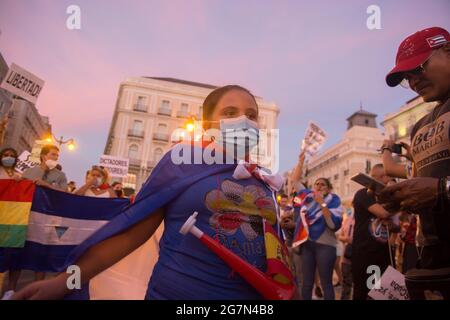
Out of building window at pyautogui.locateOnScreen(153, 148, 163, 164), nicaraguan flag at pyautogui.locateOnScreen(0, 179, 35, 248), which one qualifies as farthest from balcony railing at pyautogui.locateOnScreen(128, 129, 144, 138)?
nicaraguan flag at pyautogui.locateOnScreen(0, 179, 35, 248)

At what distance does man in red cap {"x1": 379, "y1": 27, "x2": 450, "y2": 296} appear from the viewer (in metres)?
1.63

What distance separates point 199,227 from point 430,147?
4.89ft

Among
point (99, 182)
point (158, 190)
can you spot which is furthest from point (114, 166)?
point (158, 190)

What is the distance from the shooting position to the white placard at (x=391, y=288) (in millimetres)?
2676

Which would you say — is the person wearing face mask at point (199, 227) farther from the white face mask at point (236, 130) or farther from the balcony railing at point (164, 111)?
the balcony railing at point (164, 111)

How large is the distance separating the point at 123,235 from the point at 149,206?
→ 0.52 ft

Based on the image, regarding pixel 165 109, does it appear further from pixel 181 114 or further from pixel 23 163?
pixel 23 163

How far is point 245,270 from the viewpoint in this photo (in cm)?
126

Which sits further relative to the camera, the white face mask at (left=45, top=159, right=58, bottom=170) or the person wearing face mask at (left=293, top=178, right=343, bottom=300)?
the white face mask at (left=45, top=159, right=58, bottom=170)

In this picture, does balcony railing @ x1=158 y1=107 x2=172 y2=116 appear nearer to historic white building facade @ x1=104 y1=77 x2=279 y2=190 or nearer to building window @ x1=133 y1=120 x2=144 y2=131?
historic white building facade @ x1=104 y1=77 x2=279 y2=190

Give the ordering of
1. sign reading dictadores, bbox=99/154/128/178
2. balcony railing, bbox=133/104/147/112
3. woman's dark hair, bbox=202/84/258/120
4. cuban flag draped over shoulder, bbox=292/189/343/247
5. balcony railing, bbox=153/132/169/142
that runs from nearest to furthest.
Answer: woman's dark hair, bbox=202/84/258/120 < cuban flag draped over shoulder, bbox=292/189/343/247 < sign reading dictadores, bbox=99/154/128/178 < balcony railing, bbox=153/132/169/142 < balcony railing, bbox=133/104/147/112

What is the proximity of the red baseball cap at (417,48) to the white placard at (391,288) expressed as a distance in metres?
1.80

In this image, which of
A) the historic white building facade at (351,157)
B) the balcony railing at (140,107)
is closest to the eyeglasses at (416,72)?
the balcony railing at (140,107)
